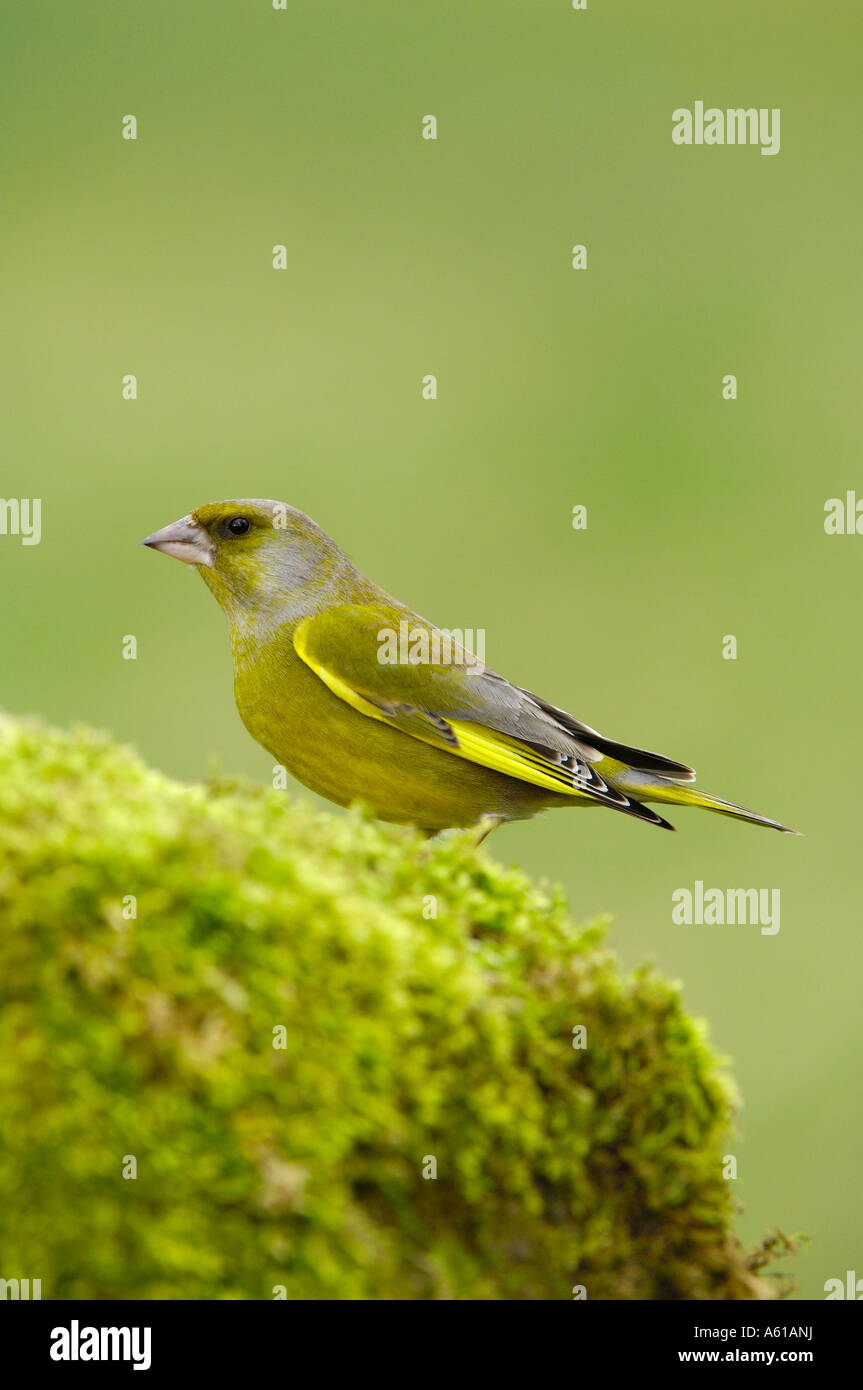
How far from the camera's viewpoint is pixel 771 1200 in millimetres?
7477

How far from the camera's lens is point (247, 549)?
4.82 meters

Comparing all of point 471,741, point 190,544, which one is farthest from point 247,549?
point 471,741

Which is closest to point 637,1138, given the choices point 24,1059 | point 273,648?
point 24,1059

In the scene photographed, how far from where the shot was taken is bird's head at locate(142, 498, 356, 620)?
479 cm

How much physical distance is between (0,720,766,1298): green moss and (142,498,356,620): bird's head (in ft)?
6.96

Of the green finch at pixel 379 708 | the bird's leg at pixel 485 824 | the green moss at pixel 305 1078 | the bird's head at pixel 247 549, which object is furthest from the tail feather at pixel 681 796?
the green moss at pixel 305 1078

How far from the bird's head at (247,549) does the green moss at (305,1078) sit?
2122 mm

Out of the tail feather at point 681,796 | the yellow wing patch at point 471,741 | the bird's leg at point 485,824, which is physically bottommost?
the bird's leg at point 485,824

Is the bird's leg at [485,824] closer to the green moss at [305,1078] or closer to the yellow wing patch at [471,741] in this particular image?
the yellow wing patch at [471,741]

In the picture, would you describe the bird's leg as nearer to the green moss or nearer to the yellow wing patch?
the yellow wing patch

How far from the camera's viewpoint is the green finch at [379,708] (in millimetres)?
4312

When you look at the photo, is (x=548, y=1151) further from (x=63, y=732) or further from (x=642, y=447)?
(x=642, y=447)
